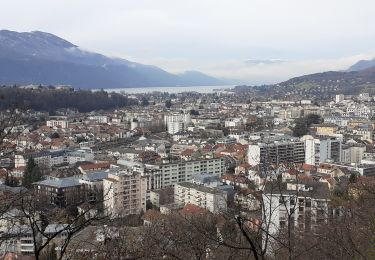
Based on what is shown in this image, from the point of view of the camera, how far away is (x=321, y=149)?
11633 mm

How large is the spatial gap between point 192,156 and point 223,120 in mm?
9089

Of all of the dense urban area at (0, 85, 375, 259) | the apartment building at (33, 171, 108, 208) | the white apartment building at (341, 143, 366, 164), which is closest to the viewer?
the dense urban area at (0, 85, 375, 259)

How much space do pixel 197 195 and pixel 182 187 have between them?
1.70 feet

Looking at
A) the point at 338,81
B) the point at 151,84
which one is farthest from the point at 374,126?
the point at 151,84

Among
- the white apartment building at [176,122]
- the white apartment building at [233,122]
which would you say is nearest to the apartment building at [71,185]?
the white apartment building at [176,122]

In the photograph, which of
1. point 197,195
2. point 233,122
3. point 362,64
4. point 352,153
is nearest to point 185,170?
point 197,195

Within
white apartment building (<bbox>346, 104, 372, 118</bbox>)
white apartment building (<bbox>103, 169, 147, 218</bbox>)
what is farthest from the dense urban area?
white apartment building (<bbox>346, 104, 372, 118</bbox>)

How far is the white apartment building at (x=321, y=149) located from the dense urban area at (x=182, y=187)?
0.11ft

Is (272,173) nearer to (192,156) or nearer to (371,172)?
(371,172)

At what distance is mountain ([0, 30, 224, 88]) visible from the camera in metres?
52.4

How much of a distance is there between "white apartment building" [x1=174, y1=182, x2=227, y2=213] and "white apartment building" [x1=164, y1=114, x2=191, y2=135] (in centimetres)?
1020

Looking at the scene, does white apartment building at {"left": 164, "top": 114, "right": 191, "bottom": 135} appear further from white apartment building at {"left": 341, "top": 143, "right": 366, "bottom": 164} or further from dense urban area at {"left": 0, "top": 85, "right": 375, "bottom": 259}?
white apartment building at {"left": 341, "top": 143, "right": 366, "bottom": 164}

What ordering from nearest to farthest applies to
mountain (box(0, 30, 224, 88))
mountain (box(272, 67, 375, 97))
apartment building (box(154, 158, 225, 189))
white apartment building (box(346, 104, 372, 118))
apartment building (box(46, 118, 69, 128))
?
apartment building (box(154, 158, 225, 189)), apartment building (box(46, 118, 69, 128)), white apartment building (box(346, 104, 372, 118)), mountain (box(272, 67, 375, 97)), mountain (box(0, 30, 224, 88))

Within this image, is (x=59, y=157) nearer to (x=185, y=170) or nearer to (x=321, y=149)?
(x=185, y=170)
